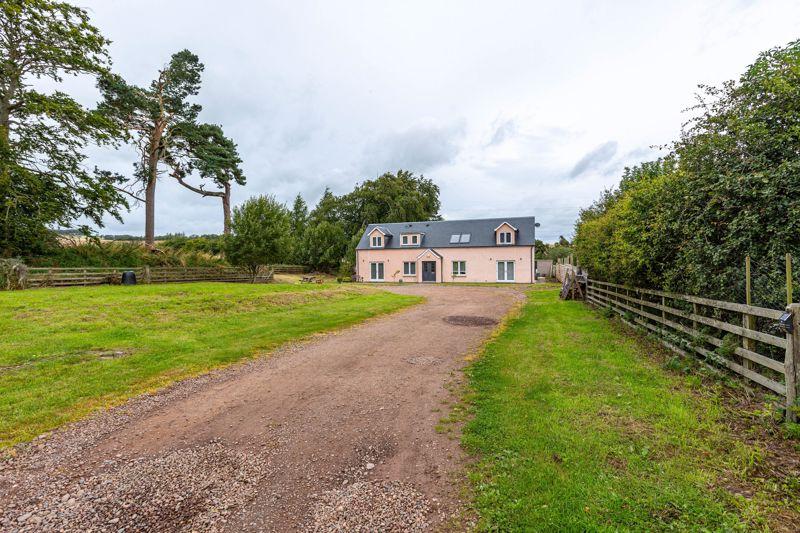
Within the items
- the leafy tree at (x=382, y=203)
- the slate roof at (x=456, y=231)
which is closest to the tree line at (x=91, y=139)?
the slate roof at (x=456, y=231)

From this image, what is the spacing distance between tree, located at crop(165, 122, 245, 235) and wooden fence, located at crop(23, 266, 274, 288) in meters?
3.60

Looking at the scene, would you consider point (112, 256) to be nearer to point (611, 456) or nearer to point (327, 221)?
point (327, 221)

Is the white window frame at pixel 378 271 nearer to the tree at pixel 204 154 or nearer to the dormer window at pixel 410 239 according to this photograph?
the dormer window at pixel 410 239

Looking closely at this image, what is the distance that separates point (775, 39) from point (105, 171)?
34568 mm

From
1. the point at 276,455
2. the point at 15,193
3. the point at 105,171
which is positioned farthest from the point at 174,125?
the point at 276,455

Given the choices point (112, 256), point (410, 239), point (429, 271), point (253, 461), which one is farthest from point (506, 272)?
point (112, 256)

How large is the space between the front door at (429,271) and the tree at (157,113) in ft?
77.2

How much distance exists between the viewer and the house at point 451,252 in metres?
32.3

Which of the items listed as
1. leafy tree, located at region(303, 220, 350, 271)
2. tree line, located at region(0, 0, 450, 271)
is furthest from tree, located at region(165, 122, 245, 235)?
leafy tree, located at region(303, 220, 350, 271)

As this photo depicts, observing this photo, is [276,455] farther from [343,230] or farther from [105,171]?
[343,230]

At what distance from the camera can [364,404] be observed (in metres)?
4.77

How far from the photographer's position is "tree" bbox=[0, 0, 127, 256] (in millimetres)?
19438

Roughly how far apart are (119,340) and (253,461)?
6.88 metres

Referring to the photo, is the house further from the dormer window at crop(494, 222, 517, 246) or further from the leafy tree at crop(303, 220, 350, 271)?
the leafy tree at crop(303, 220, 350, 271)
